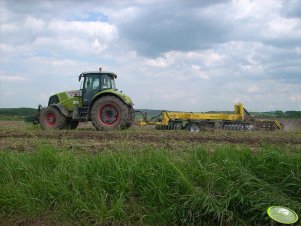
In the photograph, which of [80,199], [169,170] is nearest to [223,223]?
[169,170]

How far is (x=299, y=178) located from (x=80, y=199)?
3.12 metres

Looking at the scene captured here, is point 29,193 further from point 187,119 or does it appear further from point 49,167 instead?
point 187,119

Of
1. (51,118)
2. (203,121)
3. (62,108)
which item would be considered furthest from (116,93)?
(203,121)

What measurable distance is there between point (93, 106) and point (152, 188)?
10.4 metres

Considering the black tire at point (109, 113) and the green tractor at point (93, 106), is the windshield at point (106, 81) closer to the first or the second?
the green tractor at point (93, 106)

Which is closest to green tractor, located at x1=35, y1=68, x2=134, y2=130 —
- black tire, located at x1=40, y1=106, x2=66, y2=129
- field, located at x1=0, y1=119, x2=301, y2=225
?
black tire, located at x1=40, y1=106, x2=66, y2=129

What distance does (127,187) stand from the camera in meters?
5.72

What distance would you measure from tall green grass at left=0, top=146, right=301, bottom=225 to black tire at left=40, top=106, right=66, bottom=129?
10081mm

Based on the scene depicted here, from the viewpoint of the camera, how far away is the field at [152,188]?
527cm

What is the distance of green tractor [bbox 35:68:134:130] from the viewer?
1567 cm

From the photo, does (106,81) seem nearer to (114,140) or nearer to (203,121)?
(114,140)

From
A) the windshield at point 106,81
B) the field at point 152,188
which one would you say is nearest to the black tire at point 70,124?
the windshield at point 106,81

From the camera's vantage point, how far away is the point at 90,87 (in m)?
16.3

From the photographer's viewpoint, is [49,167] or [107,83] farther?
[107,83]
